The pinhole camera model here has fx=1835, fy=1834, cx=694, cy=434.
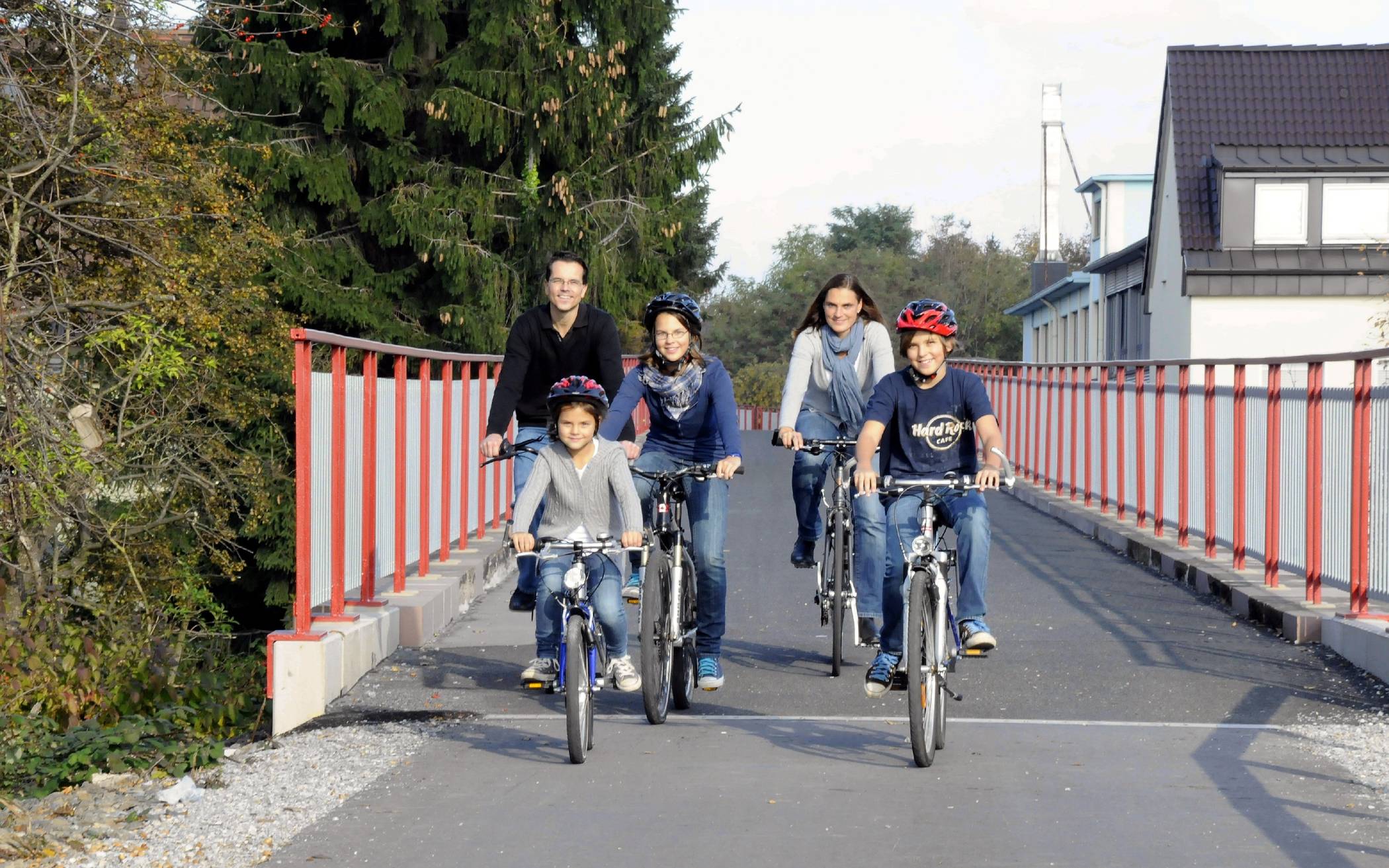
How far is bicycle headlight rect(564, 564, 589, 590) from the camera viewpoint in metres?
6.39

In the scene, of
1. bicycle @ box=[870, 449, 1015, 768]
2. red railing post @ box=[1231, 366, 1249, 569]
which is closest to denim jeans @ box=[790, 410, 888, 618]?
bicycle @ box=[870, 449, 1015, 768]

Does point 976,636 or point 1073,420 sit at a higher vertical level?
point 1073,420

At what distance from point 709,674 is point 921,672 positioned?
5.26ft

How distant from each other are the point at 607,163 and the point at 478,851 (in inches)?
A: 1008

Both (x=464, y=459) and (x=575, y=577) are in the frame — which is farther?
(x=464, y=459)

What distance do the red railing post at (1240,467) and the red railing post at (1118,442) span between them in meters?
4.14

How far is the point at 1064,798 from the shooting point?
5.63m

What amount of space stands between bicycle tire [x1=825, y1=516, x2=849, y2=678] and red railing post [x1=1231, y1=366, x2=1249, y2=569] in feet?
12.0

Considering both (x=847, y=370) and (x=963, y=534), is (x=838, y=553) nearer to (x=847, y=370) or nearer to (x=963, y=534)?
(x=847, y=370)

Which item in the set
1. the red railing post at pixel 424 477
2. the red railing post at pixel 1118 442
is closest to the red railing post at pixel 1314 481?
the red railing post at pixel 424 477

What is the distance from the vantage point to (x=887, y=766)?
20.3 feet

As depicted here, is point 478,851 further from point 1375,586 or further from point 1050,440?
point 1050,440

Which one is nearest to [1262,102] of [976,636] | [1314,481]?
[1314,481]

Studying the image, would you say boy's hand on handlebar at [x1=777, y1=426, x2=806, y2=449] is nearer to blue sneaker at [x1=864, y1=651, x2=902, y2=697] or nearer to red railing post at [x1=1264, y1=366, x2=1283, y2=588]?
blue sneaker at [x1=864, y1=651, x2=902, y2=697]
